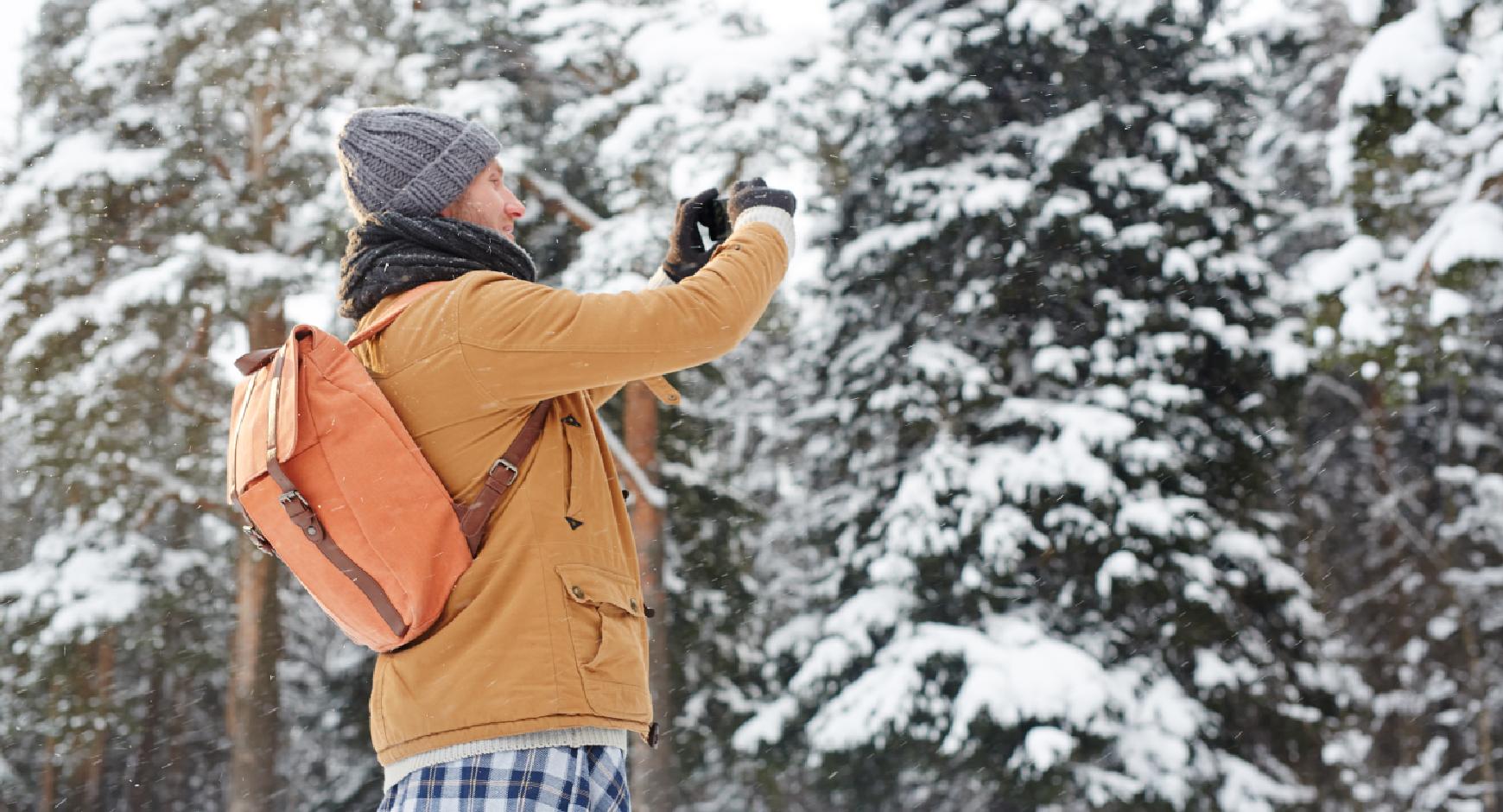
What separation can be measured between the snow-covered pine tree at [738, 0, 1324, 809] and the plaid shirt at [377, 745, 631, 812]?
7.23m

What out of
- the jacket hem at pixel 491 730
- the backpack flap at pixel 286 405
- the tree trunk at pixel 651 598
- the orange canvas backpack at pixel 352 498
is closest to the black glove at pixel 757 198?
the orange canvas backpack at pixel 352 498

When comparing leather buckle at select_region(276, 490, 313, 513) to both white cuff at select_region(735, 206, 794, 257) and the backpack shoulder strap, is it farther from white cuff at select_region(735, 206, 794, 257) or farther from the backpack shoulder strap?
white cuff at select_region(735, 206, 794, 257)

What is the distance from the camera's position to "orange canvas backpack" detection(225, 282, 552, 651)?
1.68 metres

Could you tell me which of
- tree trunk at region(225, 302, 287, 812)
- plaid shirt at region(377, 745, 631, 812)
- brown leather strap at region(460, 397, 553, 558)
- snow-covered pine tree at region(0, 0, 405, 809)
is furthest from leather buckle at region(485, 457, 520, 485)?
tree trunk at region(225, 302, 287, 812)

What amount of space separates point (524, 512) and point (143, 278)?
10129 millimetres

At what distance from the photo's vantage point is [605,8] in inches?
412

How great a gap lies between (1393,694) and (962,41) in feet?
28.2

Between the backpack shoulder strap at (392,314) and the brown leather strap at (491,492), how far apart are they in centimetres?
26

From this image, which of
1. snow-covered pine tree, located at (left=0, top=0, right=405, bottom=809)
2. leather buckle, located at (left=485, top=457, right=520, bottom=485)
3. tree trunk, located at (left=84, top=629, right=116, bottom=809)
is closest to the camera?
leather buckle, located at (left=485, top=457, right=520, bottom=485)

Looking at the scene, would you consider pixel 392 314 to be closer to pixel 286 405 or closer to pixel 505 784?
pixel 286 405

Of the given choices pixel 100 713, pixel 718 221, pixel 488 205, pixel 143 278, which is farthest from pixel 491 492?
pixel 100 713

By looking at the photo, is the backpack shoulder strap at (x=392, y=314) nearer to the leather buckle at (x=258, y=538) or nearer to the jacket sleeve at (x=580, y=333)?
the jacket sleeve at (x=580, y=333)

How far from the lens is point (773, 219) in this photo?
2.00 m

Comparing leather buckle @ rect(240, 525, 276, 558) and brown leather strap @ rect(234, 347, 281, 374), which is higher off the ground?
brown leather strap @ rect(234, 347, 281, 374)
